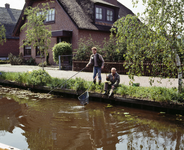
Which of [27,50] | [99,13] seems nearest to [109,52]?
[99,13]

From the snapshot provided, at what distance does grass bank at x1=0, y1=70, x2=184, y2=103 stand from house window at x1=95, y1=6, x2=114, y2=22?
41.5 feet

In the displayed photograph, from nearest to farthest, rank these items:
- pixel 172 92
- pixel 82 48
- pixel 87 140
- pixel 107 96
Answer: pixel 87 140 < pixel 172 92 < pixel 107 96 < pixel 82 48

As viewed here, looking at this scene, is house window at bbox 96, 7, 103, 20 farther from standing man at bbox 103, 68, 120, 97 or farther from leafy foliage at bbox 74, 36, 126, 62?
standing man at bbox 103, 68, 120, 97

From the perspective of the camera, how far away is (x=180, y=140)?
5160 millimetres

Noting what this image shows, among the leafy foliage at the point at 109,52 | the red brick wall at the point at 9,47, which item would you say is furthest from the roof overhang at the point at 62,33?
the red brick wall at the point at 9,47

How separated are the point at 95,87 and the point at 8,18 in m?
31.1

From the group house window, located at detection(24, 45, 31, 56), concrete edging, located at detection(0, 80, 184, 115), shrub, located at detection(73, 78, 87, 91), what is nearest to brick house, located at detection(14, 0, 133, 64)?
house window, located at detection(24, 45, 31, 56)

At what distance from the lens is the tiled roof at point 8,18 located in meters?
33.9

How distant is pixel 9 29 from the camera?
33938 mm

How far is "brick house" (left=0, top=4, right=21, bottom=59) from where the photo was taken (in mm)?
32656

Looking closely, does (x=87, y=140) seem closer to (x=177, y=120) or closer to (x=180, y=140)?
(x=180, y=140)

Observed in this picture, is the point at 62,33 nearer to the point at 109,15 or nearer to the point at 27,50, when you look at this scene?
the point at 109,15

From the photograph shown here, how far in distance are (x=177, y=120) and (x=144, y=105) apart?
1336mm

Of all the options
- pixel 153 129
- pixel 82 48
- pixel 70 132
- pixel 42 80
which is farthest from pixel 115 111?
pixel 82 48
